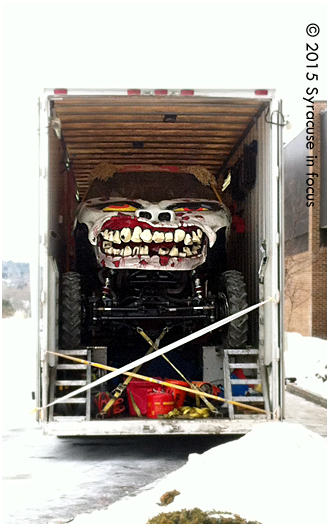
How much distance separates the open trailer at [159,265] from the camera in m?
7.93

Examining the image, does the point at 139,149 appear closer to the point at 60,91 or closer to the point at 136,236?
the point at 136,236

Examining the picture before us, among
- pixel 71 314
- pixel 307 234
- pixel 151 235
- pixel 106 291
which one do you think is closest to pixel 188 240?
pixel 151 235

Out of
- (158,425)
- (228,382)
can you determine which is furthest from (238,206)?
(158,425)

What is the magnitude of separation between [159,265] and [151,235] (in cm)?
40

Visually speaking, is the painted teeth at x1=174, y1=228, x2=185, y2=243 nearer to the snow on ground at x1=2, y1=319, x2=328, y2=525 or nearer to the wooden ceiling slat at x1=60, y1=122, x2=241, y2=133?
the snow on ground at x1=2, y1=319, x2=328, y2=525

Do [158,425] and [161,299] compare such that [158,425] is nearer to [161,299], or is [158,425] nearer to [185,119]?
[161,299]

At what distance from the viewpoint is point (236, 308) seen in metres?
8.73

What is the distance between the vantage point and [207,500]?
17.3 feet

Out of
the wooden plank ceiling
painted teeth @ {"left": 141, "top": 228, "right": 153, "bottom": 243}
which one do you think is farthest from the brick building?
painted teeth @ {"left": 141, "top": 228, "right": 153, "bottom": 243}

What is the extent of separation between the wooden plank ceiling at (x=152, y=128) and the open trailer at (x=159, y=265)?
1.2 inches

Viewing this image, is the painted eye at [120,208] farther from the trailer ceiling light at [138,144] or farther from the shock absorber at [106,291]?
the trailer ceiling light at [138,144]

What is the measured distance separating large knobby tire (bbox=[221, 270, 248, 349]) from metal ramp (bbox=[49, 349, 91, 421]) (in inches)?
66.5

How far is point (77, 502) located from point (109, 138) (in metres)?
6.17

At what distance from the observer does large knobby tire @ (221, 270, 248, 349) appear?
870 centimetres
